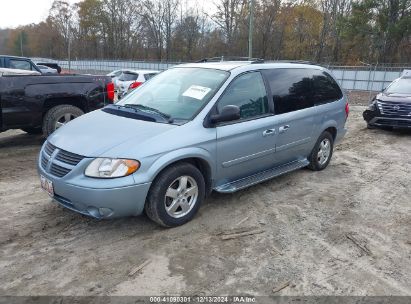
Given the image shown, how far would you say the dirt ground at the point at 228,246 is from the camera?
10.7ft

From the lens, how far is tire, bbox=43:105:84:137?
7336 millimetres

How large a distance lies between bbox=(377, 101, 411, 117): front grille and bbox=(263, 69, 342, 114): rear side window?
410 cm

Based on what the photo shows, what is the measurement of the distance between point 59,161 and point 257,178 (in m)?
2.42

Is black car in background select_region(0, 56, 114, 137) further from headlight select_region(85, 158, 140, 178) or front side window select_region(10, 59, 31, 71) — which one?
front side window select_region(10, 59, 31, 71)

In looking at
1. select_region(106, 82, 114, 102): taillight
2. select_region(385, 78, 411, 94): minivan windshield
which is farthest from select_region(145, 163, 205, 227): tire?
select_region(385, 78, 411, 94): minivan windshield

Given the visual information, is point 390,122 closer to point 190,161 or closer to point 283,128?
point 283,128

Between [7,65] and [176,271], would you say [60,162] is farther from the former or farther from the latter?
[7,65]

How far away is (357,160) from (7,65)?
39.3ft

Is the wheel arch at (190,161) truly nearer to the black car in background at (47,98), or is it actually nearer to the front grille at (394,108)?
the black car in background at (47,98)

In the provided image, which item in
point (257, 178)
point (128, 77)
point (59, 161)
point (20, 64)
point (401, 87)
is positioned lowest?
point (257, 178)

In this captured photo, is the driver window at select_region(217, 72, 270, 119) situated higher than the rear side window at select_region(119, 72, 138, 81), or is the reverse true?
the driver window at select_region(217, 72, 270, 119)

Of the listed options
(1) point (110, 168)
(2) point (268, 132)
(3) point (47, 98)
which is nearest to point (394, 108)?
(2) point (268, 132)

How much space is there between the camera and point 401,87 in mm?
10695

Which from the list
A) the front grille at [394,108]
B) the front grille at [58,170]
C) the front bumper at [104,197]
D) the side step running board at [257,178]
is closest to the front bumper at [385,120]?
the front grille at [394,108]
